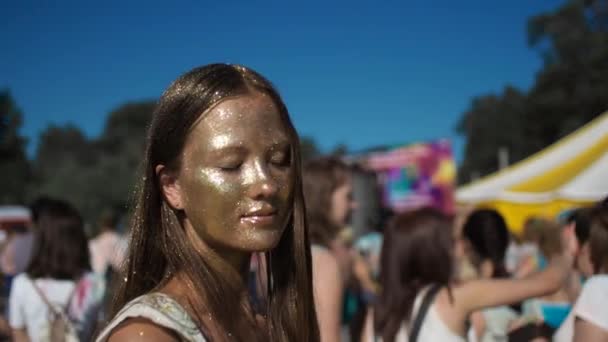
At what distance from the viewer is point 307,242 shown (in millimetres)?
1500

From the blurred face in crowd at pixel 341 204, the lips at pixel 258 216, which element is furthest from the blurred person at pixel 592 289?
the lips at pixel 258 216

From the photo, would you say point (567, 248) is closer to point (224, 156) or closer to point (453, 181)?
point (224, 156)

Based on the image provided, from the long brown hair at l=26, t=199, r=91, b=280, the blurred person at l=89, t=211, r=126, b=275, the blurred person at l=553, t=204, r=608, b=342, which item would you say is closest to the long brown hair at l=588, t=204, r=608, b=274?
the blurred person at l=553, t=204, r=608, b=342

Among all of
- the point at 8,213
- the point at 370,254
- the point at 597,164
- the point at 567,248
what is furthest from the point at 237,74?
the point at 8,213

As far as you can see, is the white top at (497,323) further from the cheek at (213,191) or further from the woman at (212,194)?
the cheek at (213,191)

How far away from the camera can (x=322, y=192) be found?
337cm

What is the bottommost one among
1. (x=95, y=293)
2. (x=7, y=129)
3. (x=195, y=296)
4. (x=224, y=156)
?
(x=95, y=293)

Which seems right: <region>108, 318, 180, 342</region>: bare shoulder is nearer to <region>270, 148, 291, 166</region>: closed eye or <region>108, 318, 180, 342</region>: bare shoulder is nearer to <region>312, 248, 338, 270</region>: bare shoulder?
<region>270, 148, 291, 166</region>: closed eye

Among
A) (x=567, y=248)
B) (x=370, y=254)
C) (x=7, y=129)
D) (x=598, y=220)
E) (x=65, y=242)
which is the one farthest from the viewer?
(x=370, y=254)

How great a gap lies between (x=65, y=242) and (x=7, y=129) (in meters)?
1.75

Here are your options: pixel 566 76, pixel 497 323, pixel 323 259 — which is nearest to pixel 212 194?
pixel 323 259

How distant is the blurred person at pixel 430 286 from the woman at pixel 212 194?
6.16 feet

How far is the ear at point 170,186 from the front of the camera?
4.25 feet

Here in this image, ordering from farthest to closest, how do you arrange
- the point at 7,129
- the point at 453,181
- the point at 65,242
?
the point at 453,181 < the point at 7,129 < the point at 65,242
